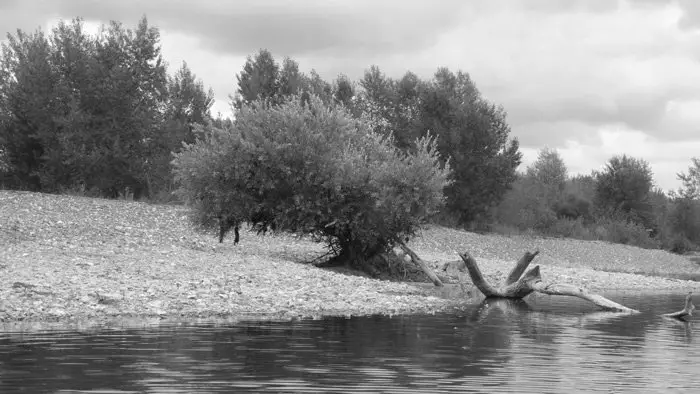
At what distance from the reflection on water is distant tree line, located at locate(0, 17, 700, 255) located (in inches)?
407

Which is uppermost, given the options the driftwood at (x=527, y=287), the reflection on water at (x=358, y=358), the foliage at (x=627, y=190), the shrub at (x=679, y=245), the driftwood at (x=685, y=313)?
the foliage at (x=627, y=190)

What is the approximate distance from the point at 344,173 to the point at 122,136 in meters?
26.4

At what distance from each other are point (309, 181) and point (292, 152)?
117 centimetres

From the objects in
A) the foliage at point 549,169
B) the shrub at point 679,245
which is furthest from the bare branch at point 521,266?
the foliage at point 549,169

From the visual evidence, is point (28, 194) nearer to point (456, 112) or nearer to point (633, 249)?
point (456, 112)

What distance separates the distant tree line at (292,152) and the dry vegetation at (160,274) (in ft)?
8.20

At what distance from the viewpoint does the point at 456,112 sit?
64500 millimetres

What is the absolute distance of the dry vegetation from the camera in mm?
20156

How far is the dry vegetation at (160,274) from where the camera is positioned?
2016 cm

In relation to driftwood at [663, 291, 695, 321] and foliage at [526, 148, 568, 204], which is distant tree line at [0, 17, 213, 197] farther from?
foliage at [526, 148, 568, 204]

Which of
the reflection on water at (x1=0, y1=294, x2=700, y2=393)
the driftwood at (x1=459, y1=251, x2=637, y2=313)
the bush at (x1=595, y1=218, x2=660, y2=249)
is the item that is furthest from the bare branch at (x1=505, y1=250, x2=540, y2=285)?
the bush at (x1=595, y1=218, x2=660, y2=249)

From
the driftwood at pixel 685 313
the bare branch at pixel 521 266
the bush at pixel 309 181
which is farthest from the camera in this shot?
the bush at pixel 309 181

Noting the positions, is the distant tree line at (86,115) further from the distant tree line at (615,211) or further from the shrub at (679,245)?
the shrub at (679,245)

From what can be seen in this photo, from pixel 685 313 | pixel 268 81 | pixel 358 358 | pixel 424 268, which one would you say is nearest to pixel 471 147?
pixel 268 81
